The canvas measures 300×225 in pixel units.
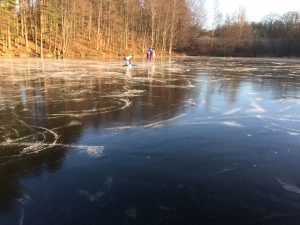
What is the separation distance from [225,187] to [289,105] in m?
6.27

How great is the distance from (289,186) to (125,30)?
177 ft

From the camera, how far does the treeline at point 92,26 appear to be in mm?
38812

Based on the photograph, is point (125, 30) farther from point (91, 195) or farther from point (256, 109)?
point (91, 195)

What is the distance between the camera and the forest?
39434 millimetres

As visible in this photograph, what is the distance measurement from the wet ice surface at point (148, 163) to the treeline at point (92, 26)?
32.1 m

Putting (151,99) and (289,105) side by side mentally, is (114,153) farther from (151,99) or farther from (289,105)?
(289,105)

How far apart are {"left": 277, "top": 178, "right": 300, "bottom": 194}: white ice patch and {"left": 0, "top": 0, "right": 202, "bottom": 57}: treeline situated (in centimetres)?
3598

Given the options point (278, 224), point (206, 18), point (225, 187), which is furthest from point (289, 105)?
point (206, 18)

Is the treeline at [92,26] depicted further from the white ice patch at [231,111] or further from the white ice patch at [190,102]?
the white ice patch at [231,111]

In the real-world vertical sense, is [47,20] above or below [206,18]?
below

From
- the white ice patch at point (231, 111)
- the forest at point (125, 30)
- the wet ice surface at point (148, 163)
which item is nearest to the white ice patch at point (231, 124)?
the wet ice surface at point (148, 163)

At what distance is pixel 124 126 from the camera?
265 inches

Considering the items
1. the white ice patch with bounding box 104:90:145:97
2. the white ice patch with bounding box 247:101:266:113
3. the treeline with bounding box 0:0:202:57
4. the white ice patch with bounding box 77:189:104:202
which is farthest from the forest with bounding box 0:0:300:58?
the white ice patch with bounding box 77:189:104:202

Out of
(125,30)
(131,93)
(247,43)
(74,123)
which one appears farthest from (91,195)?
(247,43)
